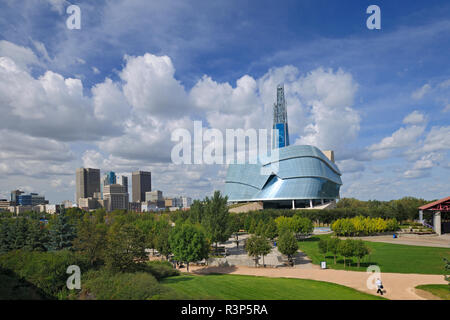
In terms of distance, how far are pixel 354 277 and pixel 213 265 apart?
1548cm

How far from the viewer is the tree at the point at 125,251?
800 inches

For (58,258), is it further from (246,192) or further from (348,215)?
(246,192)

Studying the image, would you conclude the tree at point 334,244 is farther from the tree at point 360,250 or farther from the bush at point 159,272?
the bush at point 159,272

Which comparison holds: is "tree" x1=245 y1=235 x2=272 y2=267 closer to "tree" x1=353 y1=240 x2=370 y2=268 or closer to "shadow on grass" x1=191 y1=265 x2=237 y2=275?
"shadow on grass" x1=191 y1=265 x2=237 y2=275

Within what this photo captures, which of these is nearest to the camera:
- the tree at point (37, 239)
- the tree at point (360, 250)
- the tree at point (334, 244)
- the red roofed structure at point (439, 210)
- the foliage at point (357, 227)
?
the tree at point (360, 250)

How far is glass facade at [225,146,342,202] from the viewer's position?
9157cm

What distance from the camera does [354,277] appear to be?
84.2 feet

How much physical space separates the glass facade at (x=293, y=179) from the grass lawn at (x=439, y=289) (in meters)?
68.8

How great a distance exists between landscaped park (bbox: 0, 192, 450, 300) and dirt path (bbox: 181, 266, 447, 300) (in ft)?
0.23

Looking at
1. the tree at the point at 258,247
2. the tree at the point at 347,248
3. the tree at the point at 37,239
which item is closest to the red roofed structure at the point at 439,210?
the tree at the point at 347,248

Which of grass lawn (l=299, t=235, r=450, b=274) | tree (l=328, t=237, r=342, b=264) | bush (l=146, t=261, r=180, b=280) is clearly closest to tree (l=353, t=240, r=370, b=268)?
grass lawn (l=299, t=235, r=450, b=274)

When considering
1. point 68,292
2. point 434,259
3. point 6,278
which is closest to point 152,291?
point 68,292

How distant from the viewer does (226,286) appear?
802 inches

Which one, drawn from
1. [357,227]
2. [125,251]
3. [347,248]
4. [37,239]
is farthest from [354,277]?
[37,239]
